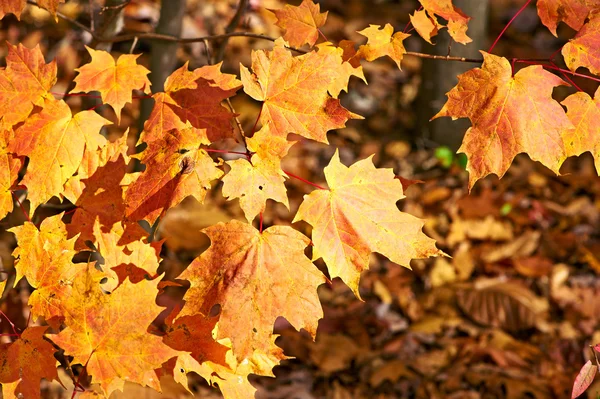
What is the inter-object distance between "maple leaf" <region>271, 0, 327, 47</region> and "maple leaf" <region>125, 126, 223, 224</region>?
1.62ft

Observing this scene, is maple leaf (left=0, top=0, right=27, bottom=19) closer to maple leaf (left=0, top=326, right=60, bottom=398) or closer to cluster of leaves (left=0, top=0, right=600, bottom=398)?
cluster of leaves (left=0, top=0, right=600, bottom=398)

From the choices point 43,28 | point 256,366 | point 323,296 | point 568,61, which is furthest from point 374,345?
point 43,28

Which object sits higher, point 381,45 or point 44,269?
point 381,45

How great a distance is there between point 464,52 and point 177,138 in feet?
9.22

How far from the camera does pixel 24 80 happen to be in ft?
4.95

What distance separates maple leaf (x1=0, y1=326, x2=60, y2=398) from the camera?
1.45m

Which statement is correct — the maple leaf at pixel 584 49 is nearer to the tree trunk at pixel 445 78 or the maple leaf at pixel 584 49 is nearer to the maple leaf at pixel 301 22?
the maple leaf at pixel 301 22

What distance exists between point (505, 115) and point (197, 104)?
0.68 metres

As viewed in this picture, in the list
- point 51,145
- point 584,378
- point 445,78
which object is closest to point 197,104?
point 51,145

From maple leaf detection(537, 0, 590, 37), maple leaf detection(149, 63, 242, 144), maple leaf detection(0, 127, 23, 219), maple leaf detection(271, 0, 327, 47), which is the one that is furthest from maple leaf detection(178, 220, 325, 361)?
maple leaf detection(537, 0, 590, 37)

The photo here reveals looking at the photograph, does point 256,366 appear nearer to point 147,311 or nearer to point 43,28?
point 147,311

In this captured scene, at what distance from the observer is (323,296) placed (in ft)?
10.5

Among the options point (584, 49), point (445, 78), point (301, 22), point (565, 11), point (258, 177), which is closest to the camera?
point (258, 177)

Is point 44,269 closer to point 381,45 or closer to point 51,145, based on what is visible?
point 51,145
